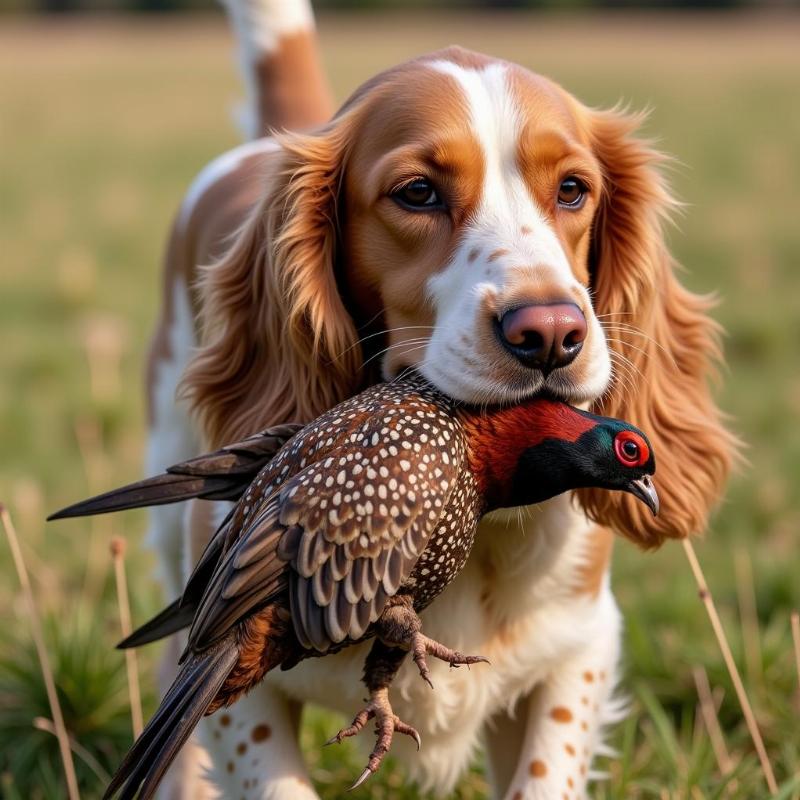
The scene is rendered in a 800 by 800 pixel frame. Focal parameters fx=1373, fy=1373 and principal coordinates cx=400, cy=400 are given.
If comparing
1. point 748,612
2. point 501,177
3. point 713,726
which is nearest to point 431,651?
point 501,177

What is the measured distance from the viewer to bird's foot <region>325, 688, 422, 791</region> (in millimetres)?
2219

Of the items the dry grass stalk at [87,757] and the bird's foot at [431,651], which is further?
the dry grass stalk at [87,757]

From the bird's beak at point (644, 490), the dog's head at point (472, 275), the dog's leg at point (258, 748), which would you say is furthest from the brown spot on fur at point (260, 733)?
the bird's beak at point (644, 490)

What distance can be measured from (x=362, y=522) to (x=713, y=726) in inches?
67.1

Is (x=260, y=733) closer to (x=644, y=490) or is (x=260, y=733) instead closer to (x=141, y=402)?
(x=644, y=490)

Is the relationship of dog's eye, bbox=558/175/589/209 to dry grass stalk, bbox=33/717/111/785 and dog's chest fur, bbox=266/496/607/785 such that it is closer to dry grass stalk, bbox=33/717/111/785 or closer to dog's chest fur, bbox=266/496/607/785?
dog's chest fur, bbox=266/496/607/785

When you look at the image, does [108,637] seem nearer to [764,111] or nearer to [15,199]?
[15,199]

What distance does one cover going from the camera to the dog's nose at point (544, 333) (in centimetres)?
238

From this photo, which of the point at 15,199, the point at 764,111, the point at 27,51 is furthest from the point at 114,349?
the point at 27,51

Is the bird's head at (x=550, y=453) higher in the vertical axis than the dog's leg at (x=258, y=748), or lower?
higher

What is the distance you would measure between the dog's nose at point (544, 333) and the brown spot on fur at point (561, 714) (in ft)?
3.41

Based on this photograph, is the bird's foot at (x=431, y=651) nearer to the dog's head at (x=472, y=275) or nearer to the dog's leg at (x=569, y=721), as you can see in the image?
the dog's head at (x=472, y=275)

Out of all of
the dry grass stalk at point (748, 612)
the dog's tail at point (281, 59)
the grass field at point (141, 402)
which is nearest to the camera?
the grass field at point (141, 402)

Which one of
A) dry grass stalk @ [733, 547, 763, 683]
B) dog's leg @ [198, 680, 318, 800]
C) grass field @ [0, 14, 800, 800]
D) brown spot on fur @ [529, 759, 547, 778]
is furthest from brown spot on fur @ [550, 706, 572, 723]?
dry grass stalk @ [733, 547, 763, 683]
